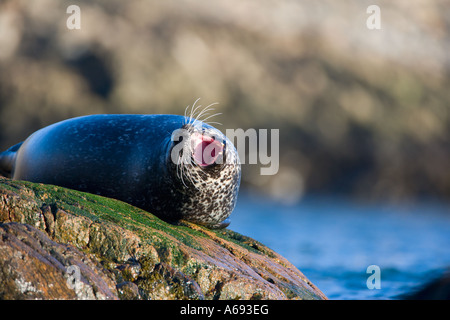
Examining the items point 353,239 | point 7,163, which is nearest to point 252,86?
point 353,239

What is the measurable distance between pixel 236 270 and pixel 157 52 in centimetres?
2544

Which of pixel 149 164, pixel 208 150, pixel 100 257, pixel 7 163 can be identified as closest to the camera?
pixel 100 257

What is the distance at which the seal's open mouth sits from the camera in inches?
221

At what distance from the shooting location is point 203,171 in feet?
18.7

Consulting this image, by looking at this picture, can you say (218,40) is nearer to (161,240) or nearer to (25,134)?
(25,134)

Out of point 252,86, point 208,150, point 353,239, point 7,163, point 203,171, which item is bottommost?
point 353,239

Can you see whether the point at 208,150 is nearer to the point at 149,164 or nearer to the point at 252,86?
the point at 149,164

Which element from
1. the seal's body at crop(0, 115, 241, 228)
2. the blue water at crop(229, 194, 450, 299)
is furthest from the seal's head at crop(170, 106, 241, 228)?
the blue water at crop(229, 194, 450, 299)

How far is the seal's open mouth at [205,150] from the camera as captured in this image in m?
5.61

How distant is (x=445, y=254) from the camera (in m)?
15.4

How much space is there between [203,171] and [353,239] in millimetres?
13767

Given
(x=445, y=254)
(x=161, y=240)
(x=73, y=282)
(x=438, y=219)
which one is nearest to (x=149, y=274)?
(x=161, y=240)

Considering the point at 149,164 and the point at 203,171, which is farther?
the point at 149,164

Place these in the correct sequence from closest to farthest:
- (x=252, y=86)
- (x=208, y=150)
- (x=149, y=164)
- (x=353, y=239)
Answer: (x=208, y=150)
(x=149, y=164)
(x=353, y=239)
(x=252, y=86)
